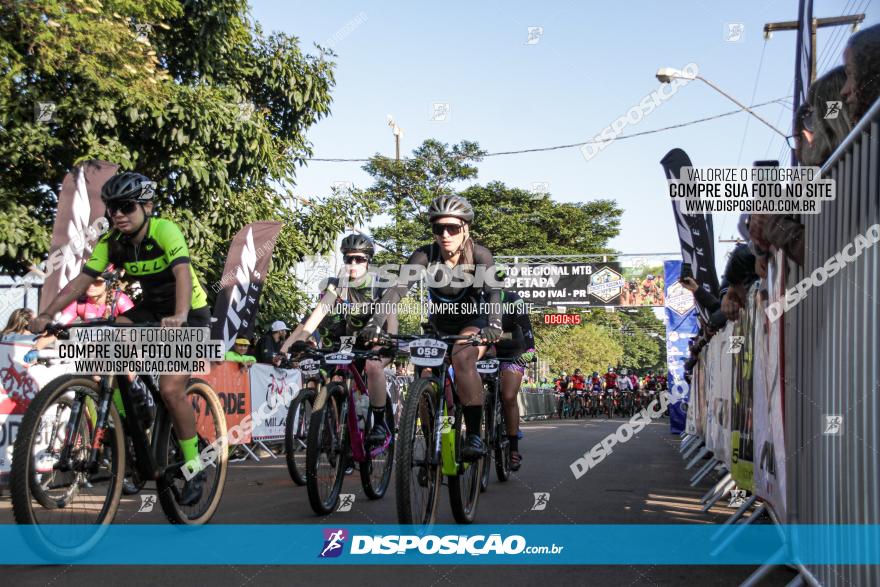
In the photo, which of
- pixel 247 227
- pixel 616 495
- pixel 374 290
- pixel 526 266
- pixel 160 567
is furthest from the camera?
pixel 526 266

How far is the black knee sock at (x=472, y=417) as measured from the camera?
588 centimetres

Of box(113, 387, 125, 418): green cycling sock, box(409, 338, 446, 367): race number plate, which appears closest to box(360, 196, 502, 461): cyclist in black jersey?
box(409, 338, 446, 367): race number plate

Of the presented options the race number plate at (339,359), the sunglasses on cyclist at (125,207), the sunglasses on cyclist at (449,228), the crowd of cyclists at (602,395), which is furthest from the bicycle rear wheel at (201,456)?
the crowd of cyclists at (602,395)

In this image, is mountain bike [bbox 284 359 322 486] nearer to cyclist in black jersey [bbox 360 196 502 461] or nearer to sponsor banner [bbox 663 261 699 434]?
cyclist in black jersey [bbox 360 196 502 461]

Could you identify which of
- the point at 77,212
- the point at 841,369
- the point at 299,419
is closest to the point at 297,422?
the point at 299,419

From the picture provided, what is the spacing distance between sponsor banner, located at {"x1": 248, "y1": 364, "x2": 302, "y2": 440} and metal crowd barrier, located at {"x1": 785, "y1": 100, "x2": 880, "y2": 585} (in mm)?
9428

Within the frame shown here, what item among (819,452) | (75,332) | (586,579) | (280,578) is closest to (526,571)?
(586,579)

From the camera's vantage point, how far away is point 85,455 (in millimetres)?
4648

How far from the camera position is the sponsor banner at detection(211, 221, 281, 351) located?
13.5 meters

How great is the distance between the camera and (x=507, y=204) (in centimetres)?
5600

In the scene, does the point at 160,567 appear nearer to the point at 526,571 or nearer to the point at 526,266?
the point at 526,571

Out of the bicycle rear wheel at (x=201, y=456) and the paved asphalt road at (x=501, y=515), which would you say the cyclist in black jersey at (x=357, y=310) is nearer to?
the paved asphalt road at (x=501, y=515)

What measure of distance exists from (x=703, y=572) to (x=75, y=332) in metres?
3.64

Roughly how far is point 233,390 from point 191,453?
6.85 m
